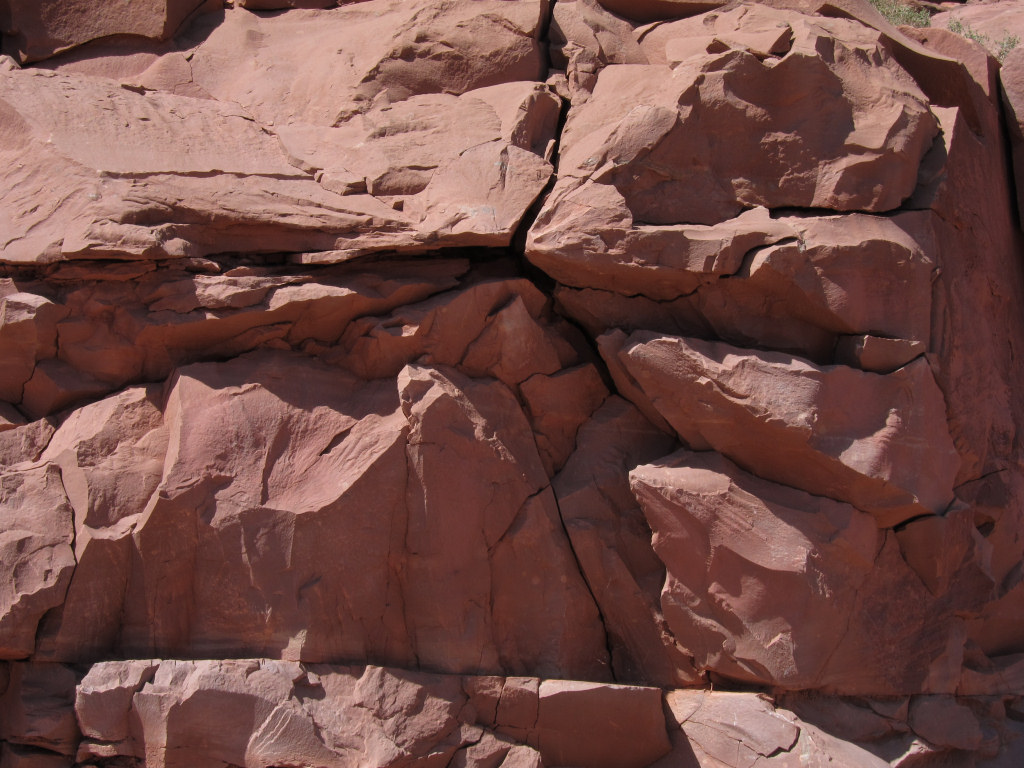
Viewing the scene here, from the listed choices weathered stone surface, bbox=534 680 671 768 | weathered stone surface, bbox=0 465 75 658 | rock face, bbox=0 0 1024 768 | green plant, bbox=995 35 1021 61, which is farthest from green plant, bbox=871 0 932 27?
weathered stone surface, bbox=0 465 75 658

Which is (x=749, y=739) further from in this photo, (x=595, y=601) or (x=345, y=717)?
(x=345, y=717)

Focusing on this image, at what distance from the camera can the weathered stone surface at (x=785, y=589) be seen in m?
3.64

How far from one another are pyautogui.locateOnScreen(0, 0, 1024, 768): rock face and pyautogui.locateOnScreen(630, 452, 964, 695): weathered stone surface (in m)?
0.02

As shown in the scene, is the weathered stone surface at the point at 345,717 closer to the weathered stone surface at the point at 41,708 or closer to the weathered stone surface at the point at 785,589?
the weathered stone surface at the point at 41,708

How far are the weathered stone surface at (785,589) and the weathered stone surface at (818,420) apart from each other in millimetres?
99

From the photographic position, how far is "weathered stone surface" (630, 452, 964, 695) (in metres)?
3.64

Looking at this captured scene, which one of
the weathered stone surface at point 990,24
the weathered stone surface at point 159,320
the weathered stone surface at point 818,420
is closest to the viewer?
the weathered stone surface at point 818,420

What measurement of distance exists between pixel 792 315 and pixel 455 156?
5.44 feet

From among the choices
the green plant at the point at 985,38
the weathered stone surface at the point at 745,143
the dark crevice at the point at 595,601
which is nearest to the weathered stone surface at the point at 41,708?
the dark crevice at the point at 595,601

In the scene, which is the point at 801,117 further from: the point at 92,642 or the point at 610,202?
the point at 92,642

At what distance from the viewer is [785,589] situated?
3637 millimetres

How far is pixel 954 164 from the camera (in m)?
4.30

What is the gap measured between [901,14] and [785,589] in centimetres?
405

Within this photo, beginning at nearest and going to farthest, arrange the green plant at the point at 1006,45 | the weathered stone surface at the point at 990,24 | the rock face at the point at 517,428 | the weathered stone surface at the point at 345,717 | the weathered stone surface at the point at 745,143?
the weathered stone surface at the point at 345,717
the rock face at the point at 517,428
the weathered stone surface at the point at 745,143
the green plant at the point at 1006,45
the weathered stone surface at the point at 990,24
